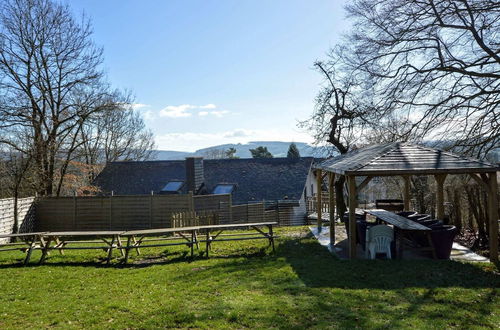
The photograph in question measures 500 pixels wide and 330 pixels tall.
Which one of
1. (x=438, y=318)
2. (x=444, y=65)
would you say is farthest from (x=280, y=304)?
(x=444, y=65)

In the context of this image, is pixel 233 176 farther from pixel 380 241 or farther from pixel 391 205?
pixel 380 241

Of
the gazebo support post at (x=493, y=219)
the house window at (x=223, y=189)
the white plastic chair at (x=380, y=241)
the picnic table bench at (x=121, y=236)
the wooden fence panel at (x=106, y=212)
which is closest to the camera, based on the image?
the gazebo support post at (x=493, y=219)

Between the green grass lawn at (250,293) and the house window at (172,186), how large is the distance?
16382mm

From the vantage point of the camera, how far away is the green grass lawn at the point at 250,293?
5.27m

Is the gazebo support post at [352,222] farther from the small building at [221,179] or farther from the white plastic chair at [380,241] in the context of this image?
the small building at [221,179]

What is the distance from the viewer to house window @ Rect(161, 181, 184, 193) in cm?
2620

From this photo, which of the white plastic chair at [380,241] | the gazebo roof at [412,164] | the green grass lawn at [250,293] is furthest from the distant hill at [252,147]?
the green grass lawn at [250,293]

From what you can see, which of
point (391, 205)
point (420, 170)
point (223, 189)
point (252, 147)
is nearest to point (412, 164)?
point (420, 170)

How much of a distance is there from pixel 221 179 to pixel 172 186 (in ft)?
11.2

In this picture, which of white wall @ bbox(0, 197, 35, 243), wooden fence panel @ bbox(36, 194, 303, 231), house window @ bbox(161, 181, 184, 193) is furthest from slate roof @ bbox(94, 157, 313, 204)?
white wall @ bbox(0, 197, 35, 243)

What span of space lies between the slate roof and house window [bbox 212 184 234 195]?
28 cm

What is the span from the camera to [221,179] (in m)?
27.9

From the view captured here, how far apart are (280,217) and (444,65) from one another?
40.8 ft

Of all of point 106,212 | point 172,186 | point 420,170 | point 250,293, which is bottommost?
point 250,293
